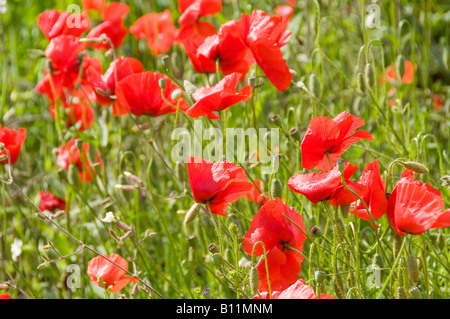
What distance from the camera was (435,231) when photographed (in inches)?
49.9

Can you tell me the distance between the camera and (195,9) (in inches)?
55.1

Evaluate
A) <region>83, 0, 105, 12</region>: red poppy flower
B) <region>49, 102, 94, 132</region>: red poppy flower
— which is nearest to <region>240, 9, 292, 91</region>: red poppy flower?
<region>49, 102, 94, 132</region>: red poppy flower

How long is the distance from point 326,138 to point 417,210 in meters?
0.16

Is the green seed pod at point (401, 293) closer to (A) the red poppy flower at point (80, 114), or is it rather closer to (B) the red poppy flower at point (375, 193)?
(B) the red poppy flower at point (375, 193)

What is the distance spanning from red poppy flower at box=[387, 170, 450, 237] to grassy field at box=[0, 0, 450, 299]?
0.08 m

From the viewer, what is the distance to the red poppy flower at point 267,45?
1068mm

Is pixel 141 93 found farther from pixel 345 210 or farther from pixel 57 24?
pixel 345 210

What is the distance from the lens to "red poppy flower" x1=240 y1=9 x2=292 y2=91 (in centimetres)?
107

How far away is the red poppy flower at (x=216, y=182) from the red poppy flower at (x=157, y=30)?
773 millimetres

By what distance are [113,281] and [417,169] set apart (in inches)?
21.8

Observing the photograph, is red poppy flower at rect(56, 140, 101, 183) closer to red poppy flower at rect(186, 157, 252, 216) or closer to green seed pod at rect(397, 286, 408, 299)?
red poppy flower at rect(186, 157, 252, 216)

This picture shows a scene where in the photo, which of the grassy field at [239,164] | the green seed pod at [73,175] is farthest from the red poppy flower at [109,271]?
the green seed pod at [73,175]
